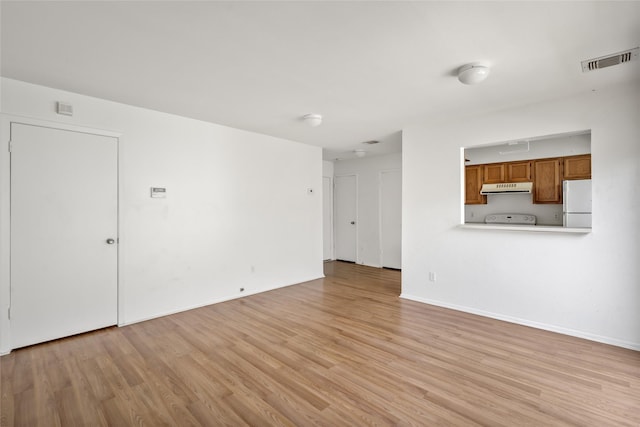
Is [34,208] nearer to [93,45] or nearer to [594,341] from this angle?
[93,45]

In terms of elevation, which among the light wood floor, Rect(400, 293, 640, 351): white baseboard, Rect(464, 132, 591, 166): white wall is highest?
Rect(464, 132, 591, 166): white wall

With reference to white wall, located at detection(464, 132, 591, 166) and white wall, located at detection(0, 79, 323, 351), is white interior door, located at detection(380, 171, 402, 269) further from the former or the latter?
white wall, located at detection(0, 79, 323, 351)

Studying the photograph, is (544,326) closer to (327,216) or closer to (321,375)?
(321,375)

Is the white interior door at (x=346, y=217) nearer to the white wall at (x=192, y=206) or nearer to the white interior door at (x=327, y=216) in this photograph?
the white interior door at (x=327, y=216)

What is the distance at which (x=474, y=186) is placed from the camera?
20.6ft

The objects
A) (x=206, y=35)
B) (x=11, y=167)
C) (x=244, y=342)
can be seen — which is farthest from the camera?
(x=244, y=342)

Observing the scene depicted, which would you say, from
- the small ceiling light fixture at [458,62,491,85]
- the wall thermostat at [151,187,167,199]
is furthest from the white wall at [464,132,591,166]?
the wall thermostat at [151,187,167,199]

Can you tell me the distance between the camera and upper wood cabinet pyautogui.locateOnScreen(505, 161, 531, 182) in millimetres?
5578

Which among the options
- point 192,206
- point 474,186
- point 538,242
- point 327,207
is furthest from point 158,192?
point 474,186

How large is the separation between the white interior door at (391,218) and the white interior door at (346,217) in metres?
0.74

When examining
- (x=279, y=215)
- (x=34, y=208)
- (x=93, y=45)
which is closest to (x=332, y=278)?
(x=279, y=215)

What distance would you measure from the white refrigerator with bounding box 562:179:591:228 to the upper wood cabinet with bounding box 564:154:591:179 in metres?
0.23

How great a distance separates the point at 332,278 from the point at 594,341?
12.2 feet

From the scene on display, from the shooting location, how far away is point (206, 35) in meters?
2.06
